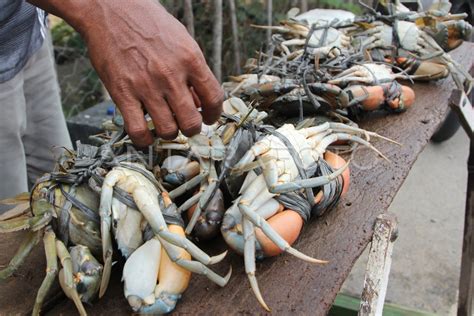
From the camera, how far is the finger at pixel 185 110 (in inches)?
43.0

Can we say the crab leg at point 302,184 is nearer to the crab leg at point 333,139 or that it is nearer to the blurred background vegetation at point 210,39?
the crab leg at point 333,139

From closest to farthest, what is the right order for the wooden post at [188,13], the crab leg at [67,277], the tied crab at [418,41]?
1. the crab leg at [67,277]
2. the tied crab at [418,41]
3. the wooden post at [188,13]

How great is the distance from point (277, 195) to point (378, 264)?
289 mm

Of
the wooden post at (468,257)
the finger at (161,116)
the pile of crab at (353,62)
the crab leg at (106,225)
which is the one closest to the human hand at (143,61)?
the finger at (161,116)

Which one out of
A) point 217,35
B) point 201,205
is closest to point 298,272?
point 201,205

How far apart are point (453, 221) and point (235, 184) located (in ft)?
8.60

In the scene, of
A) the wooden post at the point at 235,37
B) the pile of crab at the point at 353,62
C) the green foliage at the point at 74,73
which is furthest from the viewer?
the green foliage at the point at 74,73

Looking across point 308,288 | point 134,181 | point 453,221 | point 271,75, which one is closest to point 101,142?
point 134,181

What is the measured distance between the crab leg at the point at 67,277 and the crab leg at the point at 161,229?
165mm

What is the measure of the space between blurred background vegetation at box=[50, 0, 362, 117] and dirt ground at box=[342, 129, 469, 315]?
1.39 m

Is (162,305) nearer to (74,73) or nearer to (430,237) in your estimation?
(430,237)

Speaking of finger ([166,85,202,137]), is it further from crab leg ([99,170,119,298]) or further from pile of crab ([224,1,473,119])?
pile of crab ([224,1,473,119])

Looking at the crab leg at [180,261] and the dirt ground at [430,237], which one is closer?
the crab leg at [180,261]

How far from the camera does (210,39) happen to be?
4094 mm
